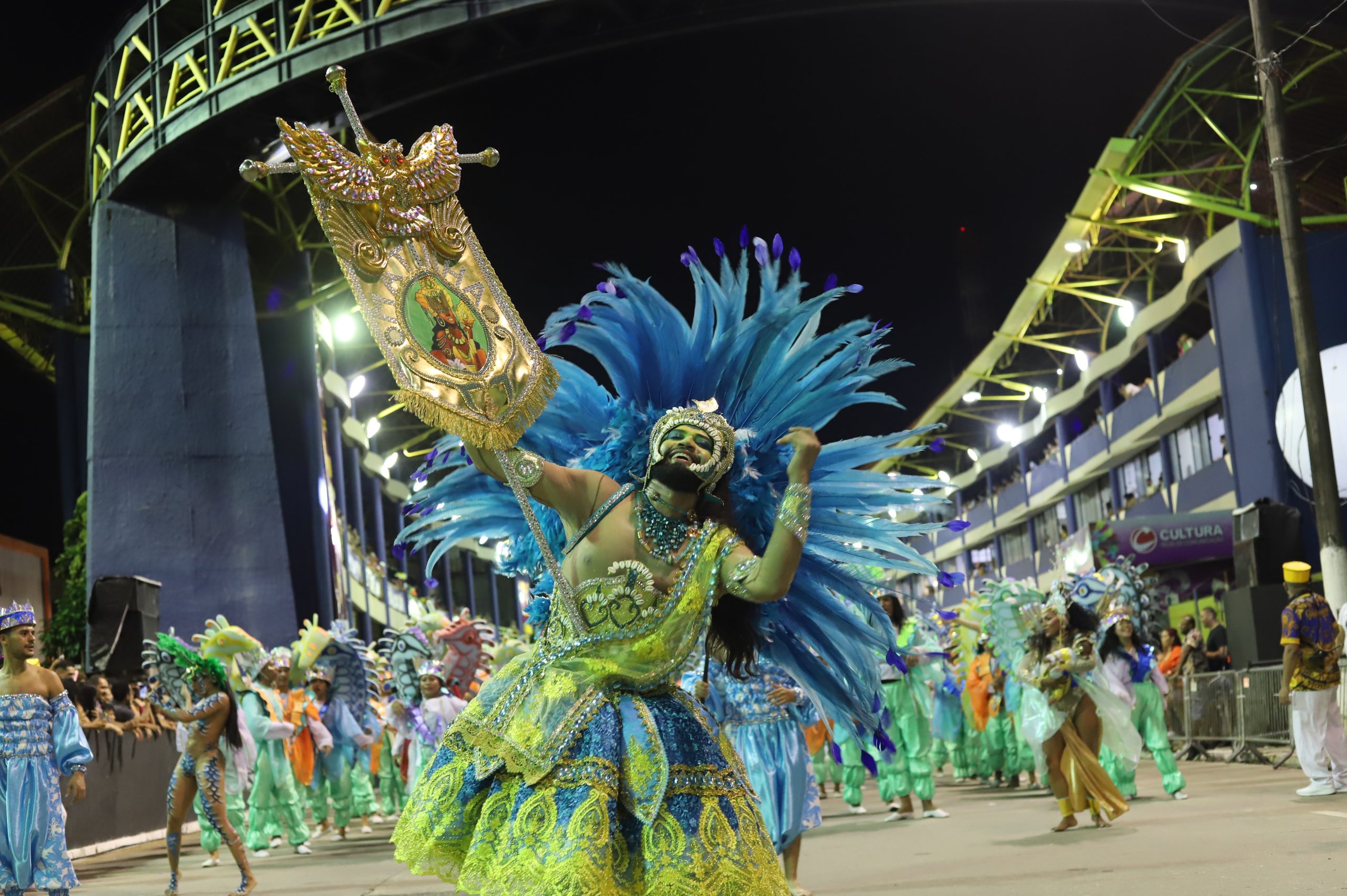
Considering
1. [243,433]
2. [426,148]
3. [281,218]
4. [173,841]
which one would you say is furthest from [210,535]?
[426,148]

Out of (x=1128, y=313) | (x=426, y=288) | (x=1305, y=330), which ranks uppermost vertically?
(x=1128, y=313)

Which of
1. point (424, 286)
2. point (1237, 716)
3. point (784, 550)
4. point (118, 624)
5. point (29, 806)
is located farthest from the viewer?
point (1237, 716)

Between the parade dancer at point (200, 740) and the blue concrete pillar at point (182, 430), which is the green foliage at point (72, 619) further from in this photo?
the parade dancer at point (200, 740)

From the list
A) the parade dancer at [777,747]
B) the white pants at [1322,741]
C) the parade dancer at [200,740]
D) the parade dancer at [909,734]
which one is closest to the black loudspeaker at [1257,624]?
the parade dancer at [909,734]

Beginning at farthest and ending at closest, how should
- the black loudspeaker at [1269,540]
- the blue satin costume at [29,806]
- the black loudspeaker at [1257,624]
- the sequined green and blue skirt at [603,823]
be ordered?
the black loudspeaker at [1269,540] < the black loudspeaker at [1257,624] < the blue satin costume at [29,806] < the sequined green and blue skirt at [603,823]

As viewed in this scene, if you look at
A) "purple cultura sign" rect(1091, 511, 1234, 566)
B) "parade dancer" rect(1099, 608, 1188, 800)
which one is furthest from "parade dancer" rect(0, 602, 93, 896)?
"purple cultura sign" rect(1091, 511, 1234, 566)

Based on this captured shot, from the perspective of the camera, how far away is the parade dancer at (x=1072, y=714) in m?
11.7

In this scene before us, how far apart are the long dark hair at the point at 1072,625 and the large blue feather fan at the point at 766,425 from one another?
684 cm

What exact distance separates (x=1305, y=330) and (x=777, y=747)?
28.9 feet

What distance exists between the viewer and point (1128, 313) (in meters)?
38.0

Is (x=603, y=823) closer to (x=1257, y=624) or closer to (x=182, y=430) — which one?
(x=1257, y=624)

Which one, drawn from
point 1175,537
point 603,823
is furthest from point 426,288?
point 1175,537

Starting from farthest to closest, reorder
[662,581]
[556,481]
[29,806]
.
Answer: [29,806] < [556,481] < [662,581]

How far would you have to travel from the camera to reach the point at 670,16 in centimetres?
2002
